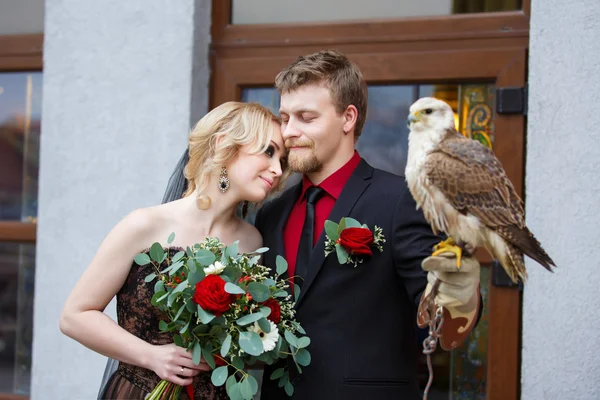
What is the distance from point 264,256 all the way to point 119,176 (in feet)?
4.81

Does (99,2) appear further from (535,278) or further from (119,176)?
(535,278)

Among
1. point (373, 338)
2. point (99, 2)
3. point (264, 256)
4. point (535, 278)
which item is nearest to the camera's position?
point (373, 338)

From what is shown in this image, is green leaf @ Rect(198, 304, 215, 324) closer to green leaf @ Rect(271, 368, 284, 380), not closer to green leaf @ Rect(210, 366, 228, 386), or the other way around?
green leaf @ Rect(210, 366, 228, 386)

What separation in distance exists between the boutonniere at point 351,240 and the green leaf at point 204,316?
46 cm

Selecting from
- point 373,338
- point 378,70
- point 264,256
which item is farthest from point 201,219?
point 378,70

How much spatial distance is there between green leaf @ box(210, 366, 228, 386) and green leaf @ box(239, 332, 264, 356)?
14 centimetres

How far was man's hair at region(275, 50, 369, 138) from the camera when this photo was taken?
247 cm

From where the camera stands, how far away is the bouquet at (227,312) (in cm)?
213

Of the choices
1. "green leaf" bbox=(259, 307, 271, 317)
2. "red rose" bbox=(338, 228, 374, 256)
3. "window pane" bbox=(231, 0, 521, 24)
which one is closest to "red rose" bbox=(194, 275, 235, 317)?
"green leaf" bbox=(259, 307, 271, 317)


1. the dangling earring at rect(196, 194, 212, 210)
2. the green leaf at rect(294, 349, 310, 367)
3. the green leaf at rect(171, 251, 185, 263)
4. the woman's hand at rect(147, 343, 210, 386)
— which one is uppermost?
the dangling earring at rect(196, 194, 212, 210)

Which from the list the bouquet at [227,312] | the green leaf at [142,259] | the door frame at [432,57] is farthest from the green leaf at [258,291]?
the door frame at [432,57]

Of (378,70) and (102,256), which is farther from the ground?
(378,70)

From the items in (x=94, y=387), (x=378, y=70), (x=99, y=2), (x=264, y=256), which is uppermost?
(x=99, y=2)

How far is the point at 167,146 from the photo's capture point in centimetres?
372
